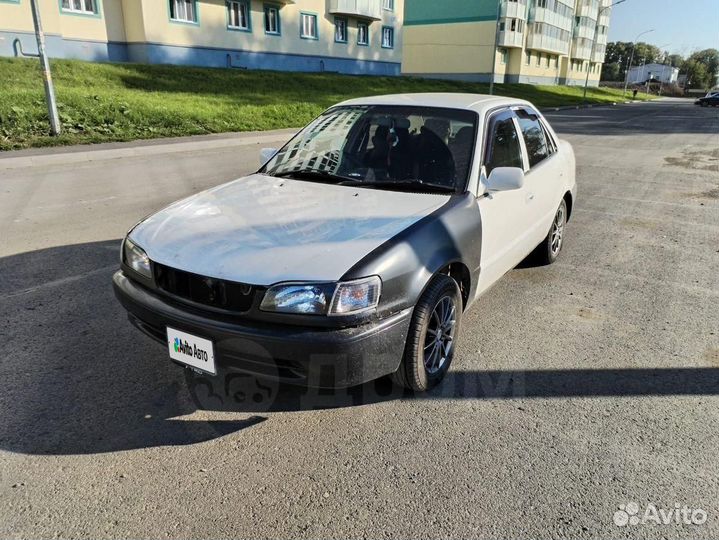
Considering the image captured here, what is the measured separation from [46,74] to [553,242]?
467 inches

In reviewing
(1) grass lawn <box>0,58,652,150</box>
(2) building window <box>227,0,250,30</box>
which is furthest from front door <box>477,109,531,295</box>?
(2) building window <box>227,0,250,30</box>

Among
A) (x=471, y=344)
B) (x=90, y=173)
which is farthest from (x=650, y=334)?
(x=90, y=173)

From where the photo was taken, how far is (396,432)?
2.82m

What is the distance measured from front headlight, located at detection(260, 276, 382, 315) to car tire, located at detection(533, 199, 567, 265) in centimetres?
323

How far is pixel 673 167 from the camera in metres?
12.2

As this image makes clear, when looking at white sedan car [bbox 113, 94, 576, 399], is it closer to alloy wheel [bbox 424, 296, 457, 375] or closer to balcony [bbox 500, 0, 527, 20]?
alloy wheel [bbox 424, 296, 457, 375]

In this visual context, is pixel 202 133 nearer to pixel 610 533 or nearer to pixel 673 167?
pixel 673 167

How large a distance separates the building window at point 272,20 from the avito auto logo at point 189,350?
3082 centimetres

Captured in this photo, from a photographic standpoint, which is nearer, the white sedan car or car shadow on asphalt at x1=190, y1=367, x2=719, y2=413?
the white sedan car

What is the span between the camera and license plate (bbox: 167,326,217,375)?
265 centimetres

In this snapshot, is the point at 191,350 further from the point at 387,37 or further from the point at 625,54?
the point at 625,54

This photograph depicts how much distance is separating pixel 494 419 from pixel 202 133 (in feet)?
46.5

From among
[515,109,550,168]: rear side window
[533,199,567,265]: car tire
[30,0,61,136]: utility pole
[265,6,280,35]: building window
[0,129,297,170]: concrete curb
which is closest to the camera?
[515,109,550,168]: rear side window

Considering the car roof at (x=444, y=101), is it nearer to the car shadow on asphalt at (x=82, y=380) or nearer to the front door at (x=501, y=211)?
the front door at (x=501, y=211)
